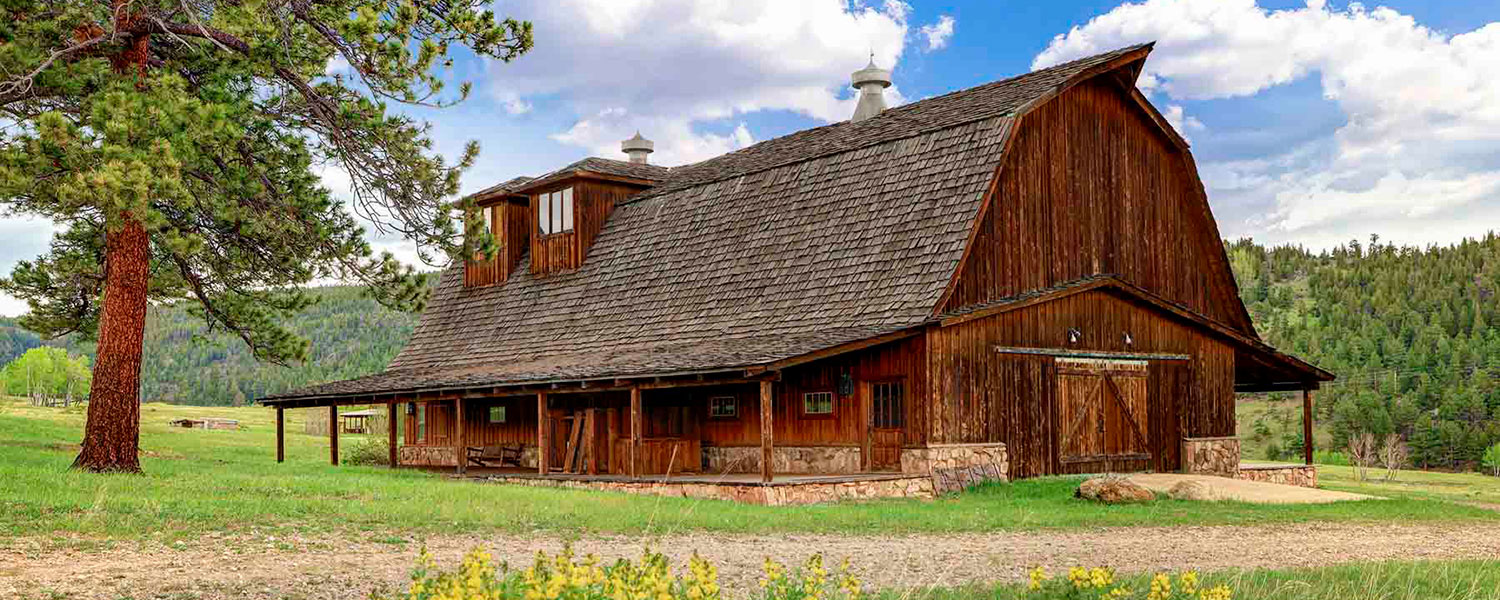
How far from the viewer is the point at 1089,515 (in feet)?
59.8

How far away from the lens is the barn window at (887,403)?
22688 millimetres

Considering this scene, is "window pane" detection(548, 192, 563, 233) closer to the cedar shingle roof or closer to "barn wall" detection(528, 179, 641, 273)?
"barn wall" detection(528, 179, 641, 273)

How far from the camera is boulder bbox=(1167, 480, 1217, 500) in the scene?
20.7 meters

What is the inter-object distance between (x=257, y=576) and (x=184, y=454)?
82.7 feet

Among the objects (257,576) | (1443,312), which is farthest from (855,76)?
(1443,312)

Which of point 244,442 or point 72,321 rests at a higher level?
point 72,321

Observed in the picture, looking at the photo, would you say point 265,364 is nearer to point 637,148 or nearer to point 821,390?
point 637,148

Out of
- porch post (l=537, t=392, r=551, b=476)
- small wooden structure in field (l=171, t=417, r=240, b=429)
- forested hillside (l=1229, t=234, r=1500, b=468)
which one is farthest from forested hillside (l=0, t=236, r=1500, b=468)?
porch post (l=537, t=392, r=551, b=476)

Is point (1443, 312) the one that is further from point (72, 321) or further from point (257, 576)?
point (257, 576)

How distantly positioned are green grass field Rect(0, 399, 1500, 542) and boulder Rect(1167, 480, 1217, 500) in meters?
0.50

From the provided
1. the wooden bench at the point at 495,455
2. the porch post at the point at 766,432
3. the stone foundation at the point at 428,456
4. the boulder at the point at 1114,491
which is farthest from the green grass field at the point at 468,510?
the stone foundation at the point at 428,456

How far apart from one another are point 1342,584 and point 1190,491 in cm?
1060

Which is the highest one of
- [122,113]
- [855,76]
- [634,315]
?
[855,76]

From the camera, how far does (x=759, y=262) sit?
26.6m
